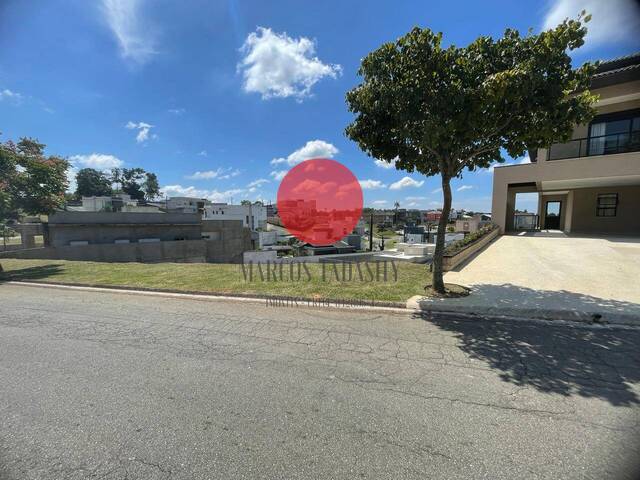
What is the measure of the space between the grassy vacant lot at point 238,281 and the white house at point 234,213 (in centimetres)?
4119

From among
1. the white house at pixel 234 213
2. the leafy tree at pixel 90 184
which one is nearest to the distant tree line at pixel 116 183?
the leafy tree at pixel 90 184

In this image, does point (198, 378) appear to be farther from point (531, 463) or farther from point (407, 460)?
point (531, 463)

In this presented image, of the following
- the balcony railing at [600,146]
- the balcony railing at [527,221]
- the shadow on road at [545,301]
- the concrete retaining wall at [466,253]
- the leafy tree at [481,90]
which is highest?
the balcony railing at [600,146]

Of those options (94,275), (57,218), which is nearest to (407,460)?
(94,275)

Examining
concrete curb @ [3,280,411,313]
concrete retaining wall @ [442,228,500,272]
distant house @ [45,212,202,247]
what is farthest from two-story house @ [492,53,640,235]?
distant house @ [45,212,202,247]

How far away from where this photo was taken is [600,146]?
13367 millimetres

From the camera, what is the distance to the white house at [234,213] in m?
51.8

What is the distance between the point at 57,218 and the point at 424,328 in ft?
93.0

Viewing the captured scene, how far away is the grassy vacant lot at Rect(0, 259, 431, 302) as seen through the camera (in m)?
6.41

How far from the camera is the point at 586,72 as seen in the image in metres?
4.98

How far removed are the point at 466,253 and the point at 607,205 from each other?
1213cm

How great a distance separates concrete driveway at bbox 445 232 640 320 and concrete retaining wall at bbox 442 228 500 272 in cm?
27

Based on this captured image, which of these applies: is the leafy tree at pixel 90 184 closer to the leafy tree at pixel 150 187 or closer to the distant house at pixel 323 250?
the leafy tree at pixel 150 187

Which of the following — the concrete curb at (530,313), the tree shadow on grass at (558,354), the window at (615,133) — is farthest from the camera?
the window at (615,133)
